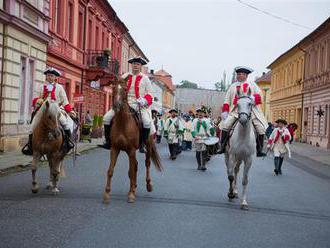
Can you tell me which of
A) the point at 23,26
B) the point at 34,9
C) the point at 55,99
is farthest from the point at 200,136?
the point at 34,9

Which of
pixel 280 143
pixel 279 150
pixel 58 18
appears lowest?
pixel 279 150

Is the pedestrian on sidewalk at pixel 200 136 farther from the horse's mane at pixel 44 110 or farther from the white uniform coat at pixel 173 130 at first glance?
the horse's mane at pixel 44 110

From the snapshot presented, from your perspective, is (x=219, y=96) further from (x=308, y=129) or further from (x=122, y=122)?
(x=122, y=122)

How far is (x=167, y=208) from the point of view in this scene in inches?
342

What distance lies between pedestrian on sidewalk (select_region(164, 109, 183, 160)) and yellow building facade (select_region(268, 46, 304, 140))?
26.6 m

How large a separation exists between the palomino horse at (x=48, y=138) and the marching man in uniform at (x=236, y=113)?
2.96m

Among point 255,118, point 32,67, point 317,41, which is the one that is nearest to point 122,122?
point 255,118

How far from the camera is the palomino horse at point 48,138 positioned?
385 inches

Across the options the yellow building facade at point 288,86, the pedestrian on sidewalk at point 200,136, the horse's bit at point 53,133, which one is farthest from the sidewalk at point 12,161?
the yellow building facade at point 288,86

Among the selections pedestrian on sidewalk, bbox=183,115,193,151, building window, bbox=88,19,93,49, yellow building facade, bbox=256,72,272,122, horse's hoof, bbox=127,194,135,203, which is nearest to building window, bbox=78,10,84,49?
building window, bbox=88,19,93,49

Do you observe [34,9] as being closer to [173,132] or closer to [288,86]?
[173,132]

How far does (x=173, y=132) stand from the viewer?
2088cm

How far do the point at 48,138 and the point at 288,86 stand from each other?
4663 cm

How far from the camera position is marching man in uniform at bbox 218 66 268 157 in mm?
10031
